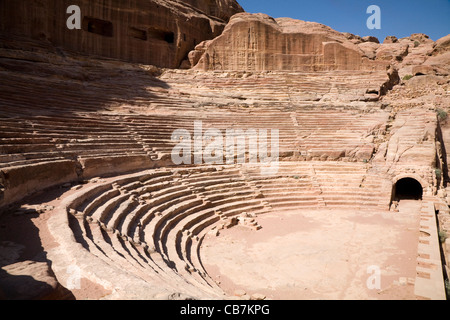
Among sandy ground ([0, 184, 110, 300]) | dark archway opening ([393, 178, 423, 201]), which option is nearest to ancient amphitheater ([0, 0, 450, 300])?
sandy ground ([0, 184, 110, 300])

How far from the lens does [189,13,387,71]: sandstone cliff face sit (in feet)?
77.7

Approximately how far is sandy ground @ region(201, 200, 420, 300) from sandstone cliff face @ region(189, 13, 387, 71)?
1594 cm

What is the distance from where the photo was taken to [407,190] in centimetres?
1502

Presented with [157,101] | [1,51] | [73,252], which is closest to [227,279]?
[73,252]

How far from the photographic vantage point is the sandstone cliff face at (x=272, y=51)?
23.7 meters

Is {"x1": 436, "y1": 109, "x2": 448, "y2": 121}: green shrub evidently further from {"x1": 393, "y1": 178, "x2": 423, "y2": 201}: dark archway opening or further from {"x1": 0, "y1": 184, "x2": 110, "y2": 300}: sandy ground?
{"x1": 0, "y1": 184, "x2": 110, "y2": 300}: sandy ground

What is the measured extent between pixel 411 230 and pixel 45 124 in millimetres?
13530

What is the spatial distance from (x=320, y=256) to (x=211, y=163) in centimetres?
758

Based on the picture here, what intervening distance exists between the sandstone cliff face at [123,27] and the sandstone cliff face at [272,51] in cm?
219

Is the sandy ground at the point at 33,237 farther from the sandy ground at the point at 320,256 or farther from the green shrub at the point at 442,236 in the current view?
the green shrub at the point at 442,236

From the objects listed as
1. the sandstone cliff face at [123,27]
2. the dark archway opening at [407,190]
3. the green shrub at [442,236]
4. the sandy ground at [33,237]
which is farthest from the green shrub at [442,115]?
the sandy ground at [33,237]

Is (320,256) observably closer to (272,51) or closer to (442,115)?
(442,115)

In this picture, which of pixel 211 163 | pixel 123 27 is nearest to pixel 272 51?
pixel 123 27

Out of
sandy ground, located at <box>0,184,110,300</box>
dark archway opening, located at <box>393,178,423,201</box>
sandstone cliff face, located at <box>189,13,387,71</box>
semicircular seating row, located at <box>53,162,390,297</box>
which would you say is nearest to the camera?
sandy ground, located at <box>0,184,110,300</box>
